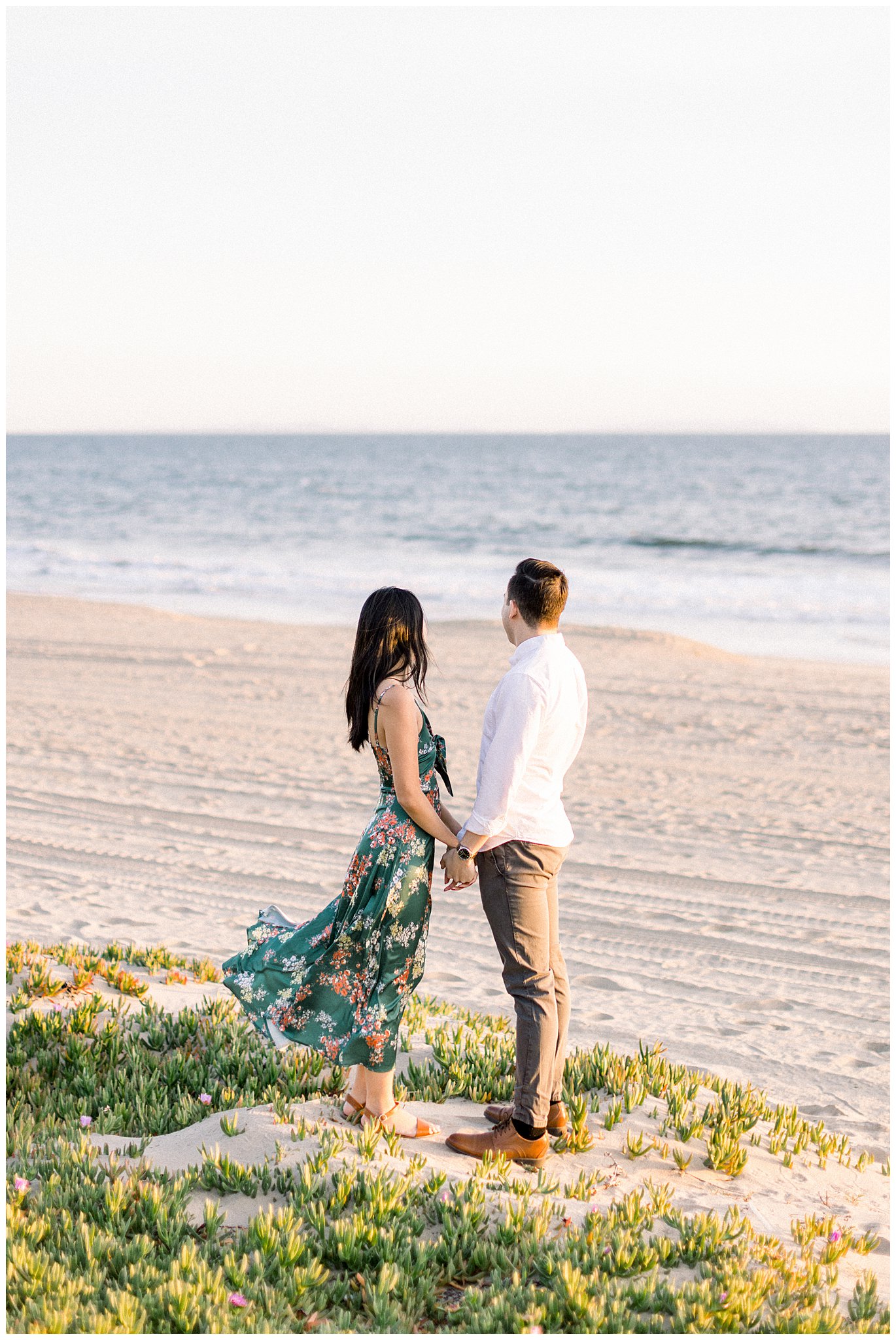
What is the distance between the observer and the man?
3.80 metres

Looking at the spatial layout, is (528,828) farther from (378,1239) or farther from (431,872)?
(378,1239)

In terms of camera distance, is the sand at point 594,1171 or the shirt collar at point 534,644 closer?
the sand at point 594,1171

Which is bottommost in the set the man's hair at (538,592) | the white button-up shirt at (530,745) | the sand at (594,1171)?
the sand at (594,1171)

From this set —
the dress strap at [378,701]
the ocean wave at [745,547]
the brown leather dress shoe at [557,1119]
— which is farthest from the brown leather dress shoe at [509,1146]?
the ocean wave at [745,547]

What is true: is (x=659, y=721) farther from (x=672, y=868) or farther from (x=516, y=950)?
(x=516, y=950)

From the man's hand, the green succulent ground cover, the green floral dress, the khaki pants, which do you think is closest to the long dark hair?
the green floral dress

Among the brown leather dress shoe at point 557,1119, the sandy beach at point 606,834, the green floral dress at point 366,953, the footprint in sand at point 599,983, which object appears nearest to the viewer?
the green floral dress at point 366,953

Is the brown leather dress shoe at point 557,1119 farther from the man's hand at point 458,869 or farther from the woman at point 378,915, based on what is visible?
the man's hand at point 458,869

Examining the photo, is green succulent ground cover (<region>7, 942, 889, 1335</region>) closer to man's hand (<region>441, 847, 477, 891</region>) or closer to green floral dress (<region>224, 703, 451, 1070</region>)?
green floral dress (<region>224, 703, 451, 1070</region>)

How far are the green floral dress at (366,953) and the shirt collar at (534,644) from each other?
442mm

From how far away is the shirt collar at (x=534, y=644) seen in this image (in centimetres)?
386

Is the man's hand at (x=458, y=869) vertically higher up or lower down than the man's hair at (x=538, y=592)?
lower down

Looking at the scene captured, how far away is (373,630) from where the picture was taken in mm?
3996

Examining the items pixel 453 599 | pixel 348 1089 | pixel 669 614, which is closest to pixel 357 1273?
pixel 348 1089
